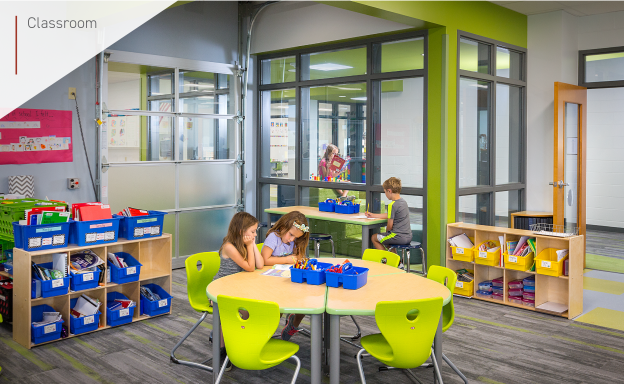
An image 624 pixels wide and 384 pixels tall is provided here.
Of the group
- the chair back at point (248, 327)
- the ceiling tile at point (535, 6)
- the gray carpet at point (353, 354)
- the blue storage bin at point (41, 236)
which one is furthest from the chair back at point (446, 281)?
the ceiling tile at point (535, 6)

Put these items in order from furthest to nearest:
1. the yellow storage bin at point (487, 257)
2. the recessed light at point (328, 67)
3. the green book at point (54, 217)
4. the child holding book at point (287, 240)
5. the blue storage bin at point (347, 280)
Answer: the recessed light at point (328, 67) < the yellow storage bin at point (487, 257) < the green book at point (54, 217) < the child holding book at point (287, 240) < the blue storage bin at point (347, 280)

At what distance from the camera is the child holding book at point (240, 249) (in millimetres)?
3811

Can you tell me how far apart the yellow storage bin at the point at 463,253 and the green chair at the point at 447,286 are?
1.87 meters

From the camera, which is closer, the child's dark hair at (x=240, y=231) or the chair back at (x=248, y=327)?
the chair back at (x=248, y=327)

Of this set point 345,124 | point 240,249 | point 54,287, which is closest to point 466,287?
point 345,124

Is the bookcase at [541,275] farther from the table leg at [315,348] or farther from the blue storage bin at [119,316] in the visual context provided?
the blue storage bin at [119,316]

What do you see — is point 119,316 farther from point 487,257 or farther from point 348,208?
point 487,257

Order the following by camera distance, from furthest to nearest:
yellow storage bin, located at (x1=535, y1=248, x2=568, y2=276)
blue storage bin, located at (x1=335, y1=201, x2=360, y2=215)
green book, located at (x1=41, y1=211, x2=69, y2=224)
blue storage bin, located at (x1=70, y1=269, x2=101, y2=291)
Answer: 1. blue storage bin, located at (x1=335, y1=201, x2=360, y2=215)
2. yellow storage bin, located at (x1=535, y1=248, x2=568, y2=276)
3. blue storage bin, located at (x1=70, y1=269, x2=101, y2=291)
4. green book, located at (x1=41, y1=211, x2=69, y2=224)

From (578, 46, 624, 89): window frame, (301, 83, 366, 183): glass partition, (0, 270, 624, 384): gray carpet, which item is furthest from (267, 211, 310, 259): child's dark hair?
(578, 46, 624, 89): window frame

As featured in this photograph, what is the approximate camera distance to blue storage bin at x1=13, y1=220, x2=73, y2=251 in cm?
410

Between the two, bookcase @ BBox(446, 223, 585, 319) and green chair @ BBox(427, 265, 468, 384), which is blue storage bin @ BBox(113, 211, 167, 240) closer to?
green chair @ BBox(427, 265, 468, 384)

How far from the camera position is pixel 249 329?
2785 mm

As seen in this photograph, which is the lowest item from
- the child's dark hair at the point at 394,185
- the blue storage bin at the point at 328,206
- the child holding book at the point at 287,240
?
the child holding book at the point at 287,240

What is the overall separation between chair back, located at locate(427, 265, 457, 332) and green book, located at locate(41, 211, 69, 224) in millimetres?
2916
